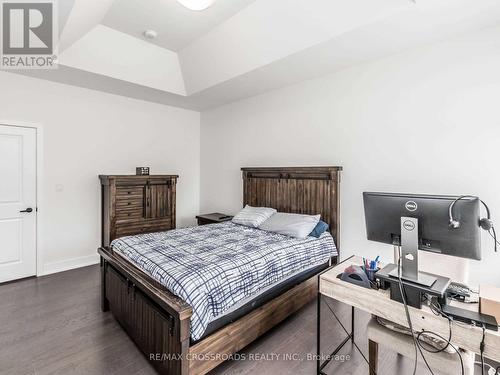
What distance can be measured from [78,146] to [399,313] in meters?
4.43

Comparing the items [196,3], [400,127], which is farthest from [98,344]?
[400,127]

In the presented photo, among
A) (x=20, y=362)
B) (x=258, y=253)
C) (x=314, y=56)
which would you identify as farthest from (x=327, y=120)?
(x=20, y=362)

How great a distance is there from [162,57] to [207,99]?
98cm

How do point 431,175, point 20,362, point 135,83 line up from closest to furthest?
point 20,362
point 431,175
point 135,83

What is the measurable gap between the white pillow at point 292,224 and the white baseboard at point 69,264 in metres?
2.83

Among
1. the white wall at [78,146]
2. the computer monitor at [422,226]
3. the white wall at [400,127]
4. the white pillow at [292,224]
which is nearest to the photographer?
the computer monitor at [422,226]

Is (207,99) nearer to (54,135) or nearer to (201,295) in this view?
(54,135)

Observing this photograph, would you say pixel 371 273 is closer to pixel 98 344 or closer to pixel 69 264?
pixel 98 344

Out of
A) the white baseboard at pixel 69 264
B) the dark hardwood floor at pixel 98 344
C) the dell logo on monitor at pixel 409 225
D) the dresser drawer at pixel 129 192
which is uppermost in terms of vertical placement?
the dresser drawer at pixel 129 192

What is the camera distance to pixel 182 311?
160 centimetres

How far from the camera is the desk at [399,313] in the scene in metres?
1.19

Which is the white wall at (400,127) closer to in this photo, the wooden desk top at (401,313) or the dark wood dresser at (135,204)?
the wooden desk top at (401,313)

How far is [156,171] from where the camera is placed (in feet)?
15.8

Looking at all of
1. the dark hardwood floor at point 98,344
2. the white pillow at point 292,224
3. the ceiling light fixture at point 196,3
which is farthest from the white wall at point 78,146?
the ceiling light fixture at point 196,3
